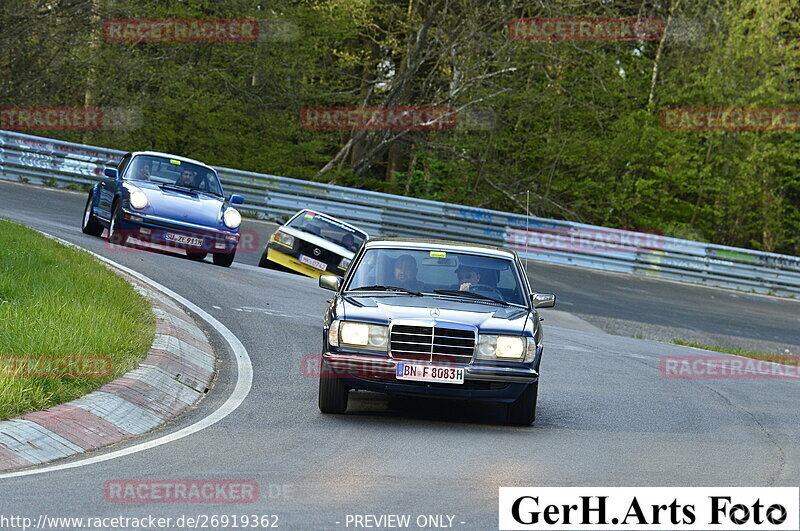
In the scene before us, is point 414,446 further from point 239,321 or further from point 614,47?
point 614,47

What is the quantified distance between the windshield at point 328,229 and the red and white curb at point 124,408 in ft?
29.1

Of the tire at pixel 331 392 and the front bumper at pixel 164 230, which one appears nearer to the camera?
the tire at pixel 331 392

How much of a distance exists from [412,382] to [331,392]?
0.70 metres

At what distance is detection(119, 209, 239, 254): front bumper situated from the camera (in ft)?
58.9

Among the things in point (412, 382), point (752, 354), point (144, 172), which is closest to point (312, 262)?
point (144, 172)

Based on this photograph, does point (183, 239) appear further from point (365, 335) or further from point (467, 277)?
point (365, 335)

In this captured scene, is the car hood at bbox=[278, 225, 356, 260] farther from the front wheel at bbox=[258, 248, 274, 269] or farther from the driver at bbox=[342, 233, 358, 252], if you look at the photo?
the front wheel at bbox=[258, 248, 274, 269]

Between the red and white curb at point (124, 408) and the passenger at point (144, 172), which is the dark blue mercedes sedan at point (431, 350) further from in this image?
the passenger at point (144, 172)

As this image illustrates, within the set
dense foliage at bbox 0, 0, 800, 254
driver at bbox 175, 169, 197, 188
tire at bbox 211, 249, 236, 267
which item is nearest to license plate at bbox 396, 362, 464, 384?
tire at bbox 211, 249, 236, 267

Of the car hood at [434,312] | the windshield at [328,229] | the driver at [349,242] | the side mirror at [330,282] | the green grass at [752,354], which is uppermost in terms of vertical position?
the windshield at [328,229]

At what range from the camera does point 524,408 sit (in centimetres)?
930

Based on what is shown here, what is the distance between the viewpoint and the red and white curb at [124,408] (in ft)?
23.2

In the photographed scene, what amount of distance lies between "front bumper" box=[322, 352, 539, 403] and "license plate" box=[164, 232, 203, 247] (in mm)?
9616

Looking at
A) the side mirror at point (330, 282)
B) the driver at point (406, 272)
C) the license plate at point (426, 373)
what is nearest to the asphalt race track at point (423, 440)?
the license plate at point (426, 373)
